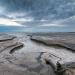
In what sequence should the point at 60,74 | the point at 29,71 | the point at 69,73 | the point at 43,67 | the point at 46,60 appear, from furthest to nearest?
1. the point at 46,60
2. the point at 43,67
3. the point at 29,71
4. the point at 60,74
5. the point at 69,73

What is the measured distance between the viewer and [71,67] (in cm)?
607

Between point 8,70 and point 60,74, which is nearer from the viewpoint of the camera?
point 60,74

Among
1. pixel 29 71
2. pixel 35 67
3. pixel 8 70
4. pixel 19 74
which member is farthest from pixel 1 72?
pixel 35 67

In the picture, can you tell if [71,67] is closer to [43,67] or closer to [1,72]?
[43,67]

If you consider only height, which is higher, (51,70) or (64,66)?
(64,66)

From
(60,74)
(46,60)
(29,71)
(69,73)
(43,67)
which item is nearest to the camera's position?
(69,73)

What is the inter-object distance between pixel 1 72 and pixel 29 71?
126 cm

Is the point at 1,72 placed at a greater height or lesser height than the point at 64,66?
lesser

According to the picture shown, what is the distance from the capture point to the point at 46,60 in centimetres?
897

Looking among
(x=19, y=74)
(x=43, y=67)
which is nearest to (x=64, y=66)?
(x=43, y=67)

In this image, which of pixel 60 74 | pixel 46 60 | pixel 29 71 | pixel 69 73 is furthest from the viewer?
pixel 46 60

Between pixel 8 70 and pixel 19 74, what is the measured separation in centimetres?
73

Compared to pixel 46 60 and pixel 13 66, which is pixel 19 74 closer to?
pixel 13 66

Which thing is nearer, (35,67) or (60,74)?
(60,74)
